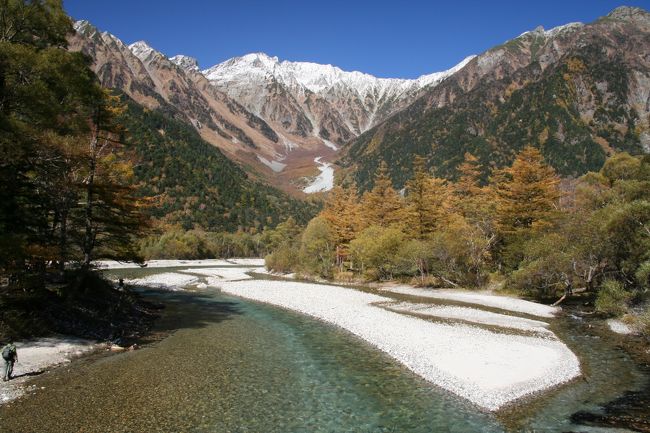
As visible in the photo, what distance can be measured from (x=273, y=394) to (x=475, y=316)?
21.0 metres

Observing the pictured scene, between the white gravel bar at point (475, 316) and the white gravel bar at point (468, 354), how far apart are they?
2.74 metres

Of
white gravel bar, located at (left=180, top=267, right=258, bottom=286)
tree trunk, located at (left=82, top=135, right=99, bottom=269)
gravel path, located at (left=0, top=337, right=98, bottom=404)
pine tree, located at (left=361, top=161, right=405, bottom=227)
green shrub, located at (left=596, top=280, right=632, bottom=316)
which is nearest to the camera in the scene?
gravel path, located at (left=0, top=337, right=98, bottom=404)

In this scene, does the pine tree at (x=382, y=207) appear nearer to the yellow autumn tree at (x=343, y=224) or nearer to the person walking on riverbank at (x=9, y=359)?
the yellow autumn tree at (x=343, y=224)

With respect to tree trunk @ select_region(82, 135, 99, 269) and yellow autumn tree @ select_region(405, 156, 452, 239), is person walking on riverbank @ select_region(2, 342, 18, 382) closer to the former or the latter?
tree trunk @ select_region(82, 135, 99, 269)

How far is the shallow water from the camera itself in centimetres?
1334

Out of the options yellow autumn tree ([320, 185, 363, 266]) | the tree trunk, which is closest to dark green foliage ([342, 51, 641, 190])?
yellow autumn tree ([320, 185, 363, 266])

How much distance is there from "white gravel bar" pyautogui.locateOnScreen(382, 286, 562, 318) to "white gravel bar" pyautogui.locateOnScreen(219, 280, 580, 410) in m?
10.7

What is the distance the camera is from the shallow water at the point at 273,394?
13.3 meters

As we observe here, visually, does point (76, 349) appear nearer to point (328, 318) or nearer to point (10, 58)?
point (10, 58)

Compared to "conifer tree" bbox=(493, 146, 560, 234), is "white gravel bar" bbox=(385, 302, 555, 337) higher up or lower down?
lower down

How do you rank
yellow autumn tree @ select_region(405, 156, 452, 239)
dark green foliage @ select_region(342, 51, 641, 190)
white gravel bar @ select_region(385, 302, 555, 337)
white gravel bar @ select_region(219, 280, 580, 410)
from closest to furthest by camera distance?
1. white gravel bar @ select_region(219, 280, 580, 410)
2. white gravel bar @ select_region(385, 302, 555, 337)
3. yellow autumn tree @ select_region(405, 156, 452, 239)
4. dark green foliage @ select_region(342, 51, 641, 190)

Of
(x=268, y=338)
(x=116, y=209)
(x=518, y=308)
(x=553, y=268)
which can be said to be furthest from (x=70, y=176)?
(x=553, y=268)

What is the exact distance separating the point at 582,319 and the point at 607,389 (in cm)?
1649

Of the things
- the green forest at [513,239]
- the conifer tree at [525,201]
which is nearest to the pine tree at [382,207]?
the green forest at [513,239]
